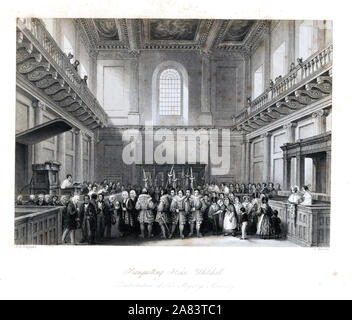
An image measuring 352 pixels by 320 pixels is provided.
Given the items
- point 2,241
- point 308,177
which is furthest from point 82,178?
point 308,177

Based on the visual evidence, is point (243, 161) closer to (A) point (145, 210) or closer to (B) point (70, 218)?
(A) point (145, 210)

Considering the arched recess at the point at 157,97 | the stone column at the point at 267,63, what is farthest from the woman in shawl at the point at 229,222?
the stone column at the point at 267,63

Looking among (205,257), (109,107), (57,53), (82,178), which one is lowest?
(205,257)

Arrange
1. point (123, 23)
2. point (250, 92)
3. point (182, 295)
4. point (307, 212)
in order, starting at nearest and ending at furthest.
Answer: point (182, 295) < point (307, 212) < point (123, 23) < point (250, 92)

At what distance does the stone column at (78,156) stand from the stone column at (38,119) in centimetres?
84

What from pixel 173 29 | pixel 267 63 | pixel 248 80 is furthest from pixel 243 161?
pixel 173 29

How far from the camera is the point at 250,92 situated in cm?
685

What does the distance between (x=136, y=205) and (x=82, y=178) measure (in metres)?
1.21

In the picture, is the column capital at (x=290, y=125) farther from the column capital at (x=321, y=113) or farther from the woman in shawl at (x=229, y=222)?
the woman in shawl at (x=229, y=222)

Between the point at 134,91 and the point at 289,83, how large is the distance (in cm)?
344

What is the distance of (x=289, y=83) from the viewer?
6.77 m

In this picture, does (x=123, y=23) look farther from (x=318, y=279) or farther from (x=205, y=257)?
(x=318, y=279)

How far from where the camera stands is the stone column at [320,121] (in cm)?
584

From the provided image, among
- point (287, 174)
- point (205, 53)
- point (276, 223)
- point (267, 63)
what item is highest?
point (205, 53)
